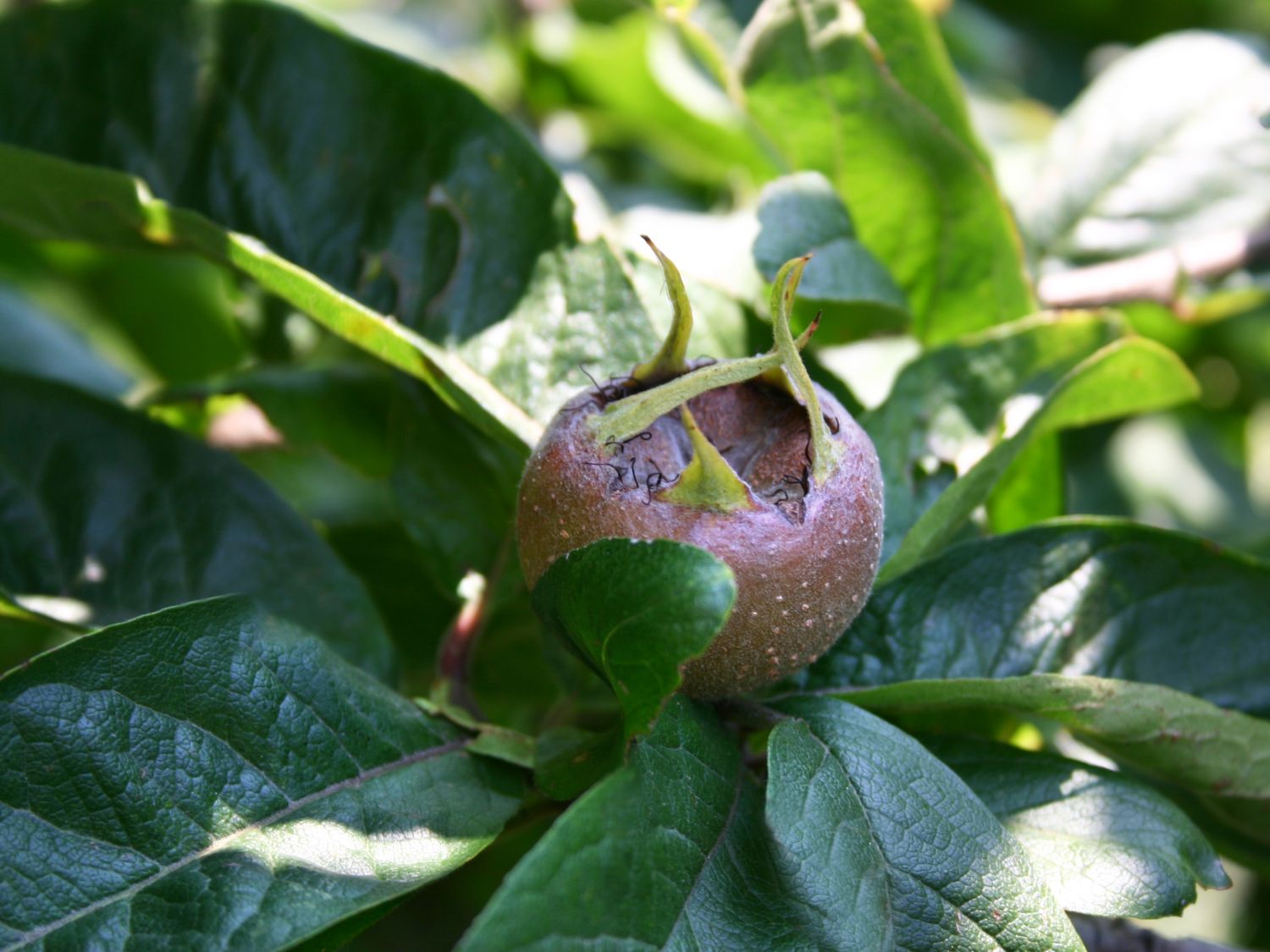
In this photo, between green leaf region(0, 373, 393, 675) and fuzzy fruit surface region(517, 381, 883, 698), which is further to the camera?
green leaf region(0, 373, 393, 675)

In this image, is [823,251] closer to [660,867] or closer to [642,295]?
[642,295]

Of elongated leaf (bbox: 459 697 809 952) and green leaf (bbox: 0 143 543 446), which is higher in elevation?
green leaf (bbox: 0 143 543 446)

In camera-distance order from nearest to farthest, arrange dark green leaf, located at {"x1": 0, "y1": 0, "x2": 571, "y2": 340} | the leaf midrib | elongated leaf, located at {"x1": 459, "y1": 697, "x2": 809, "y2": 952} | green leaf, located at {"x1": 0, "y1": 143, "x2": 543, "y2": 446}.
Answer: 1. elongated leaf, located at {"x1": 459, "y1": 697, "x2": 809, "y2": 952}
2. the leaf midrib
3. green leaf, located at {"x1": 0, "y1": 143, "x2": 543, "y2": 446}
4. dark green leaf, located at {"x1": 0, "y1": 0, "x2": 571, "y2": 340}

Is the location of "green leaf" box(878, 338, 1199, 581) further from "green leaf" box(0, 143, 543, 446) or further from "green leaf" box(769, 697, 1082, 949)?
"green leaf" box(0, 143, 543, 446)

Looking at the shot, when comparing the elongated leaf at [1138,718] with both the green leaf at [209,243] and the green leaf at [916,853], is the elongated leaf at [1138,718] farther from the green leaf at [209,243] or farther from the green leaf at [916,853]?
the green leaf at [209,243]

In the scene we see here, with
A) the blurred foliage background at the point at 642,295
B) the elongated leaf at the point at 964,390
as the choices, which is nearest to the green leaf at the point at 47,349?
the blurred foliage background at the point at 642,295

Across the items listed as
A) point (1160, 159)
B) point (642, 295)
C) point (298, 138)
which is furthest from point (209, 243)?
point (1160, 159)

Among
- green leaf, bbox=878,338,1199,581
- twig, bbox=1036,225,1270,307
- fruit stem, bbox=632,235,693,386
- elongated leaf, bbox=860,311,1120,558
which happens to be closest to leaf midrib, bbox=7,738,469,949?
fruit stem, bbox=632,235,693,386

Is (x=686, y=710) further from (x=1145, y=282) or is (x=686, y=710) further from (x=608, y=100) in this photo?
(x=608, y=100)
